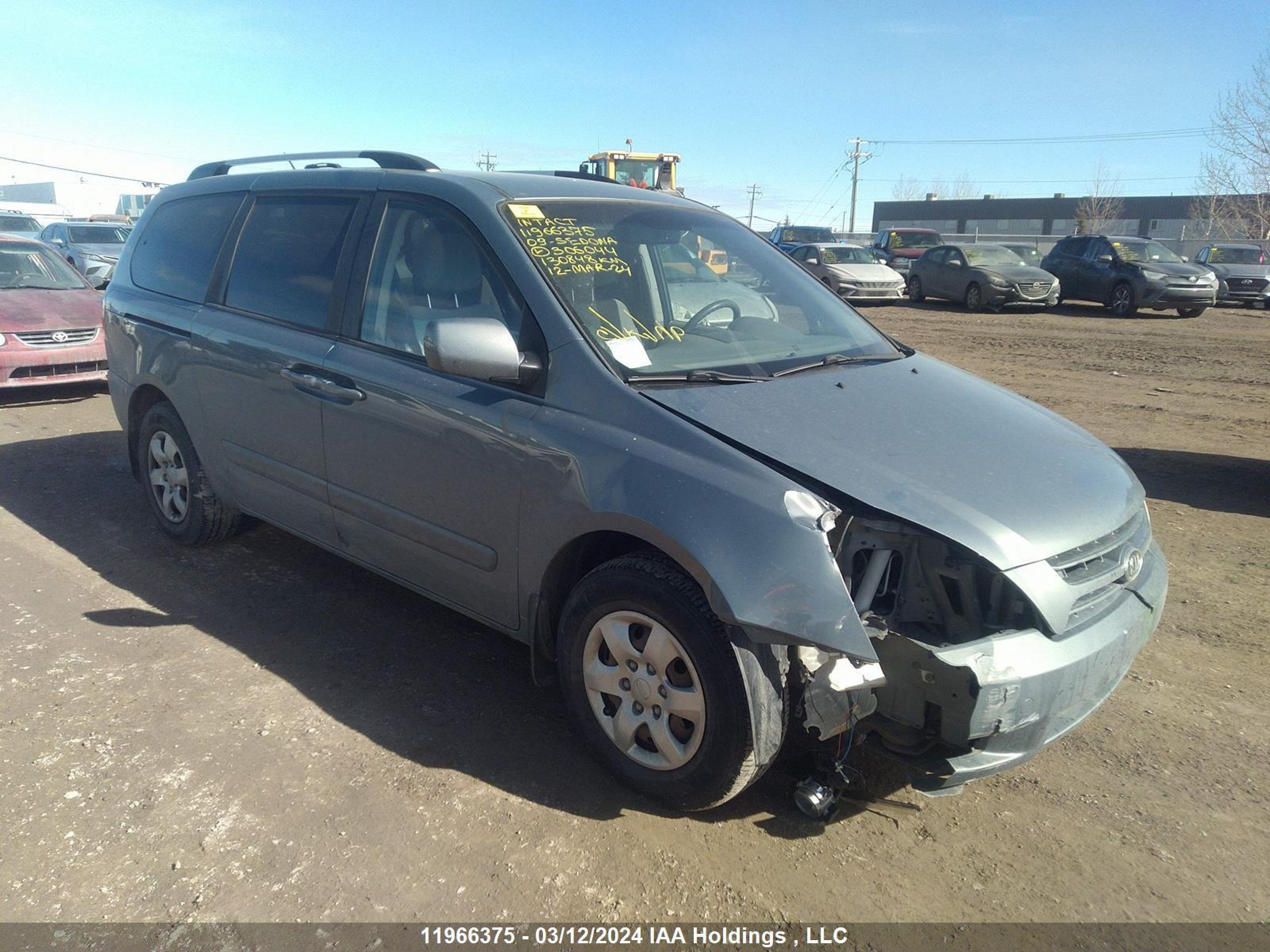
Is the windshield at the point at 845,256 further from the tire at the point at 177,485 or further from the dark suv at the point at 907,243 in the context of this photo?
the tire at the point at 177,485

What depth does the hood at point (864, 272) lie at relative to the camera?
837 inches

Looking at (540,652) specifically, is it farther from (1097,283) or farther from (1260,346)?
(1097,283)

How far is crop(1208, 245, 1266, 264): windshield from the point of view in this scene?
947 inches

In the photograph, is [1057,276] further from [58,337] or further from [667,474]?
[667,474]

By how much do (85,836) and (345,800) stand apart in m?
0.73

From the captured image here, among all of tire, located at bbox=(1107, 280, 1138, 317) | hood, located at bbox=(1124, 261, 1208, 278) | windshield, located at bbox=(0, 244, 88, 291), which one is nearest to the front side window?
windshield, located at bbox=(0, 244, 88, 291)

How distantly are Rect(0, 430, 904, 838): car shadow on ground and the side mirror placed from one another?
1.29m

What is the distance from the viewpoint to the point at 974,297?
2045 cm

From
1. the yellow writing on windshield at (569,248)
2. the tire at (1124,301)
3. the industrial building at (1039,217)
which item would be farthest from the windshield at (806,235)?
the industrial building at (1039,217)

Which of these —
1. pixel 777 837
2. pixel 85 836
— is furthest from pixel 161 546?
pixel 777 837

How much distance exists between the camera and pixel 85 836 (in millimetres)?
2762

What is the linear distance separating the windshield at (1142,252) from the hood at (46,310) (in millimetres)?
19107

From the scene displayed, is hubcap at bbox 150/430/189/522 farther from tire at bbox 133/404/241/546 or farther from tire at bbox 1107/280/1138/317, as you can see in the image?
tire at bbox 1107/280/1138/317

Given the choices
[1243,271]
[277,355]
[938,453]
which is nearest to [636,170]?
[1243,271]
